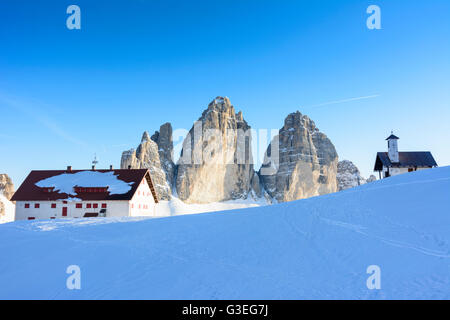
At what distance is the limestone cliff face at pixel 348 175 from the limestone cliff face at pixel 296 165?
5491 millimetres

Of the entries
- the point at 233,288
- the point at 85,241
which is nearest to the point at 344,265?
the point at 233,288

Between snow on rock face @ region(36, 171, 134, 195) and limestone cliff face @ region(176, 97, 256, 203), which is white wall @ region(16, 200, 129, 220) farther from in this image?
limestone cliff face @ region(176, 97, 256, 203)

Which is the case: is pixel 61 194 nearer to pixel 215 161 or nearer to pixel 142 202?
pixel 142 202

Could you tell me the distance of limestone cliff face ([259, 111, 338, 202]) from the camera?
139250 millimetres

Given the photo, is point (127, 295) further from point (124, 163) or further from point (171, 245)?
point (124, 163)

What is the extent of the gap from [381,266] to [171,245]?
848cm

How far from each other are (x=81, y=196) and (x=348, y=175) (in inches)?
5332

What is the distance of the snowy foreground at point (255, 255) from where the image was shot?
949 centimetres

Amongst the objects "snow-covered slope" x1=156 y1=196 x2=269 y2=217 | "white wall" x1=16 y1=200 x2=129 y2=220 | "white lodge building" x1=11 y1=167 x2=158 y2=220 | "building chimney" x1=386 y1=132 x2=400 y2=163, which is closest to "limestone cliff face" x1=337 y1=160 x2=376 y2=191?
"snow-covered slope" x1=156 y1=196 x2=269 y2=217

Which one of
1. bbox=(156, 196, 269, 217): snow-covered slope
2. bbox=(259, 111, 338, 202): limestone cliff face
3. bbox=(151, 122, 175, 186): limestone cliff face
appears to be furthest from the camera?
bbox=(259, 111, 338, 202): limestone cliff face

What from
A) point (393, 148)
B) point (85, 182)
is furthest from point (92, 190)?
point (393, 148)

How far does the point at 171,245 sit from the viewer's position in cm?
1445

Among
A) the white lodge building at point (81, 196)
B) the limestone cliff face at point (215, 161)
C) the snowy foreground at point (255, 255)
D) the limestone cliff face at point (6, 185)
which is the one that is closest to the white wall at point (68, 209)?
the white lodge building at point (81, 196)
